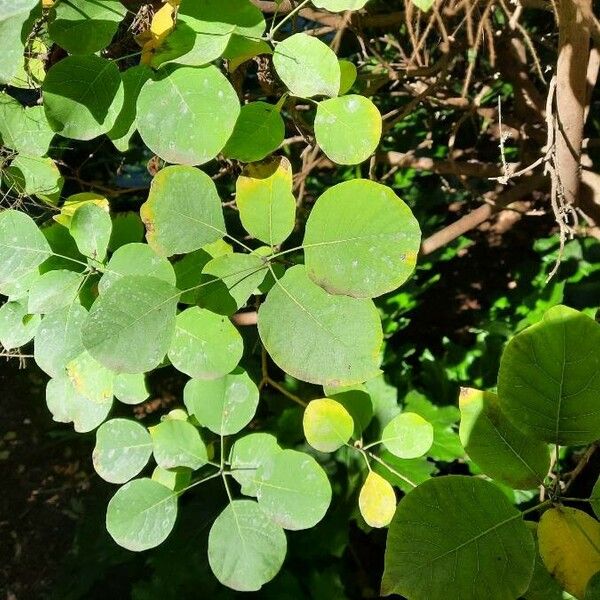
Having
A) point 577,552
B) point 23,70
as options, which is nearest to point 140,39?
point 23,70

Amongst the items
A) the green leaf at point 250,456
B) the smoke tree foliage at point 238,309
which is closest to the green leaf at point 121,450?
the smoke tree foliage at point 238,309

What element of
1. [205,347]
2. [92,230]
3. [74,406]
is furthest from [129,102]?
[74,406]

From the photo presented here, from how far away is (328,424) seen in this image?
710mm

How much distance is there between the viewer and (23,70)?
0.75 m

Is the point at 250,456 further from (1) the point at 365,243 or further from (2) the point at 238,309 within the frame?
(1) the point at 365,243

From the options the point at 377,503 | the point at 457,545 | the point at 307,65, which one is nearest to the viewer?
the point at 457,545

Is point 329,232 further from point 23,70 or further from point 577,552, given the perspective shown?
point 23,70

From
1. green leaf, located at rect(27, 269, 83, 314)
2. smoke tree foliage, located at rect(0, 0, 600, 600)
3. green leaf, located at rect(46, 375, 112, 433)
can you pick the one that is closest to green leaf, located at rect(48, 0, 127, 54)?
smoke tree foliage, located at rect(0, 0, 600, 600)

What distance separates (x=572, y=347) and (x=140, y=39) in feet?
1.60

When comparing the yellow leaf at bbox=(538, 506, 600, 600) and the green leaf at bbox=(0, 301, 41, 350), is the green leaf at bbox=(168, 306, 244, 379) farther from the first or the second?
the yellow leaf at bbox=(538, 506, 600, 600)

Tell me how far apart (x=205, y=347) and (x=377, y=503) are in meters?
0.27

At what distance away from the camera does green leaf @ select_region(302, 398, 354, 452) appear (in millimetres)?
710

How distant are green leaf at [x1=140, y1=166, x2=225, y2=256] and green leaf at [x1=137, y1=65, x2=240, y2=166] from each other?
0.04 m

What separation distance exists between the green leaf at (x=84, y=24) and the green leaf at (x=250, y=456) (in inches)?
17.7
